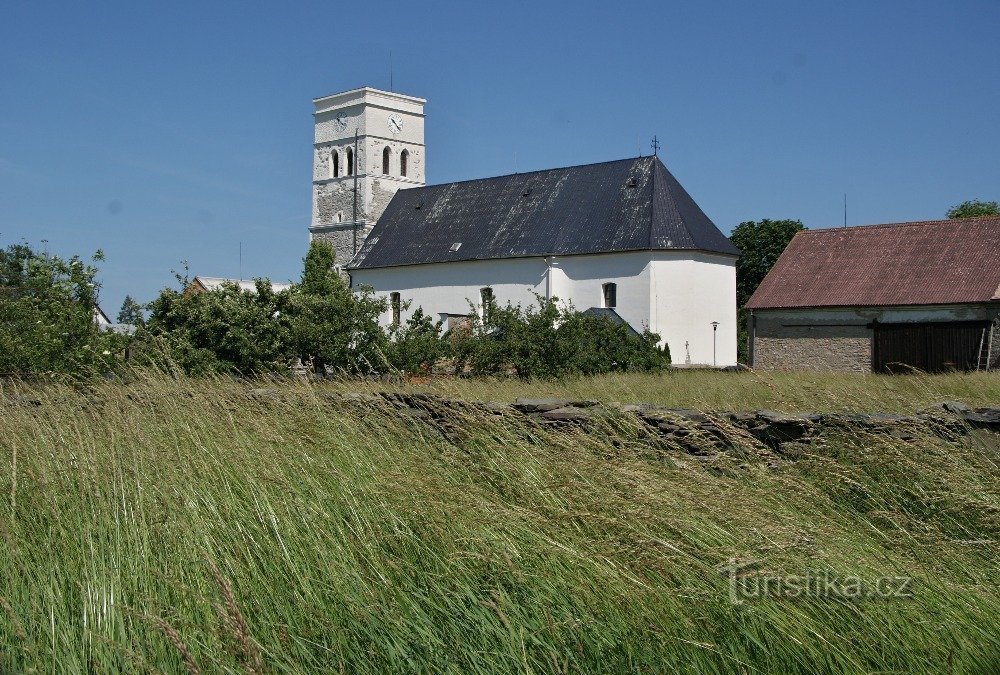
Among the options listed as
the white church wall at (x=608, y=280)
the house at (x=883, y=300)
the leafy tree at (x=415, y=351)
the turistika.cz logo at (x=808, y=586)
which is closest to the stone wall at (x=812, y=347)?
the house at (x=883, y=300)

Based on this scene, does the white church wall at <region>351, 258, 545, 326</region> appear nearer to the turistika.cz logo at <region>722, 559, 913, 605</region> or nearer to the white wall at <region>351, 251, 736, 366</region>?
the white wall at <region>351, 251, 736, 366</region>

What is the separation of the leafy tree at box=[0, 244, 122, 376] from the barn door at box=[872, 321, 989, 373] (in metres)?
22.7

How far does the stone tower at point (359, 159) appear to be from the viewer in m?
59.7

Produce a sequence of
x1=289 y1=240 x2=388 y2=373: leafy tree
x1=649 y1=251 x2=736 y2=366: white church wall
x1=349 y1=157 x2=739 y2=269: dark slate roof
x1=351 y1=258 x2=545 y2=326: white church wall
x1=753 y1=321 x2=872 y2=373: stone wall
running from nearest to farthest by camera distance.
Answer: x1=289 y1=240 x2=388 y2=373: leafy tree, x1=753 y1=321 x2=872 y2=373: stone wall, x1=649 y1=251 x2=736 y2=366: white church wall, x1=349 y1=157 x2=739 y2=269: dark slate roof, x1=351 y1=258 x2=545 y2=326: white church wall

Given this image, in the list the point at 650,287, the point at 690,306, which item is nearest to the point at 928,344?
the point at 690,306

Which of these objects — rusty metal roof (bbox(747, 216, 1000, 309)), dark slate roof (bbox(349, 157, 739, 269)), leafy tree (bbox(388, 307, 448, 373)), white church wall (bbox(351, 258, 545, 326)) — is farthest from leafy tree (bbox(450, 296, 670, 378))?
white church wall (bbox(351, 258, 545, 326))

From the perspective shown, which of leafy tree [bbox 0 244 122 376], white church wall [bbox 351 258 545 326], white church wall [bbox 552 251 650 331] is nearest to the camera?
leafy tree [bbox 0 244 122 376]

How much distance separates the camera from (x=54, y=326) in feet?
48.9

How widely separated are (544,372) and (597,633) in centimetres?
1287

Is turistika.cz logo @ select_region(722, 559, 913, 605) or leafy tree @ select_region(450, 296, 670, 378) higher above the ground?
leafy tree @ select_region(450, 296, 670, 378)

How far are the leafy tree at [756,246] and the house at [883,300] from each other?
30.3m

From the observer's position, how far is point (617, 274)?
4216 centimetres

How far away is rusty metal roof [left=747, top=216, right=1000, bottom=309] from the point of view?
96.8 ft

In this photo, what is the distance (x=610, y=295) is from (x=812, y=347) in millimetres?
12195
